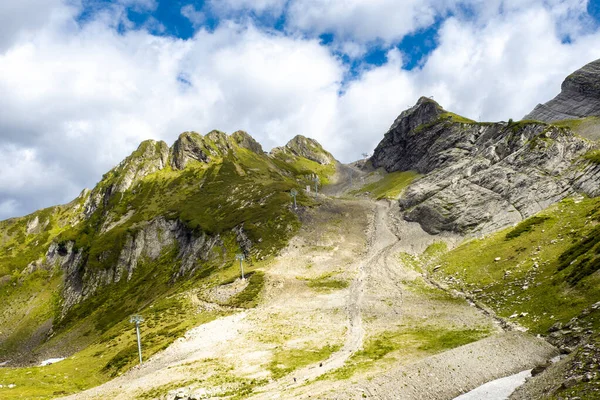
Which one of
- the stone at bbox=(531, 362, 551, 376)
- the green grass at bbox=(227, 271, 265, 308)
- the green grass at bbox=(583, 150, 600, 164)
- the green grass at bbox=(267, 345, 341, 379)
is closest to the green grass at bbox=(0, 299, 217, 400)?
the green grass at bbox=(227, 271, 265, 308)

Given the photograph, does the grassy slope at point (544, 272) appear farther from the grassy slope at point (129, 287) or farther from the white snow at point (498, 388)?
the grassy slope at point (129, 287)

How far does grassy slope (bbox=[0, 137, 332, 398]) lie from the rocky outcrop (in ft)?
9.88

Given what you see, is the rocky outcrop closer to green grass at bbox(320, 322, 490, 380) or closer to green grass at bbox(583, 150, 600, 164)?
green grass at bbox(320, 322, 490, 380)

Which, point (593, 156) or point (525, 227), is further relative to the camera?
point (593, 156)

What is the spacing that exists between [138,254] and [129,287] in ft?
64.9

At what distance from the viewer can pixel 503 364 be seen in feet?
120

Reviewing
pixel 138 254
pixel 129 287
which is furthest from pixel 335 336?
pixel 138 254

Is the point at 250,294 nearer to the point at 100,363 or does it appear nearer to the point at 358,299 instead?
the point at 358,299

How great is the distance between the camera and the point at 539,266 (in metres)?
59.6

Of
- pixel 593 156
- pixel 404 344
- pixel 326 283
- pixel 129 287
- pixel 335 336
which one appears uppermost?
pixel 129 287

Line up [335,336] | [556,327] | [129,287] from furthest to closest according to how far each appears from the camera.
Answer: [129,287], [335,336], [556,327]

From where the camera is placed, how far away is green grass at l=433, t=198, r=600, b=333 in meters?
44.2

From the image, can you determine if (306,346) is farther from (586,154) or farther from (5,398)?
(586,154)

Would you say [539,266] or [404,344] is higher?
[539,266]
